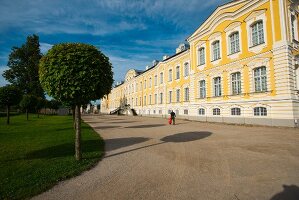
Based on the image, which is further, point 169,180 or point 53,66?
point 53,66

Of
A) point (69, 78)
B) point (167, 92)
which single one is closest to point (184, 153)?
point (69, 78)

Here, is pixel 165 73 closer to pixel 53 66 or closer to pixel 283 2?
pixel 283 2

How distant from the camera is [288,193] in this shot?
422 centimetres

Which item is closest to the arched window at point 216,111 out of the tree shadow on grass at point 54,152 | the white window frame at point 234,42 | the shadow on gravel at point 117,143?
the white window frame at point 234,42

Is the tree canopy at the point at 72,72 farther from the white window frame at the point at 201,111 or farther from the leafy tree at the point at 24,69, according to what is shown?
the leafy tree at the point at 24,69

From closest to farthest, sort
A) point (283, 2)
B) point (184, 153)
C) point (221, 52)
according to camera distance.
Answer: point (184, 153) → point (283, 2) → point (221, 52)

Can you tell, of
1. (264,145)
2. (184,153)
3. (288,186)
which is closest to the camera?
(288,186)

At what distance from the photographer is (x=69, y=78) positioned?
6.49 meters

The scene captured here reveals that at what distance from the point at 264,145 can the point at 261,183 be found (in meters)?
4.90

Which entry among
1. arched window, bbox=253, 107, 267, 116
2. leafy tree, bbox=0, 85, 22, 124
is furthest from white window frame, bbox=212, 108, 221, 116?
leafy tree, bbox=0, 85, 22, 124

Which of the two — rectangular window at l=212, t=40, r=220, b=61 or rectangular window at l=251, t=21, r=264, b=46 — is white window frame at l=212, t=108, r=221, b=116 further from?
rectangular window at l=251, t=21, r=264, b=46

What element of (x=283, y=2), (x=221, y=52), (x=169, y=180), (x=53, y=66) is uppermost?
(x=283, y=2)

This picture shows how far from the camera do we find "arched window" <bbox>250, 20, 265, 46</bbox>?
59.5 ft

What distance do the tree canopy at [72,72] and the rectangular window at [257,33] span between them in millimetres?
16474
